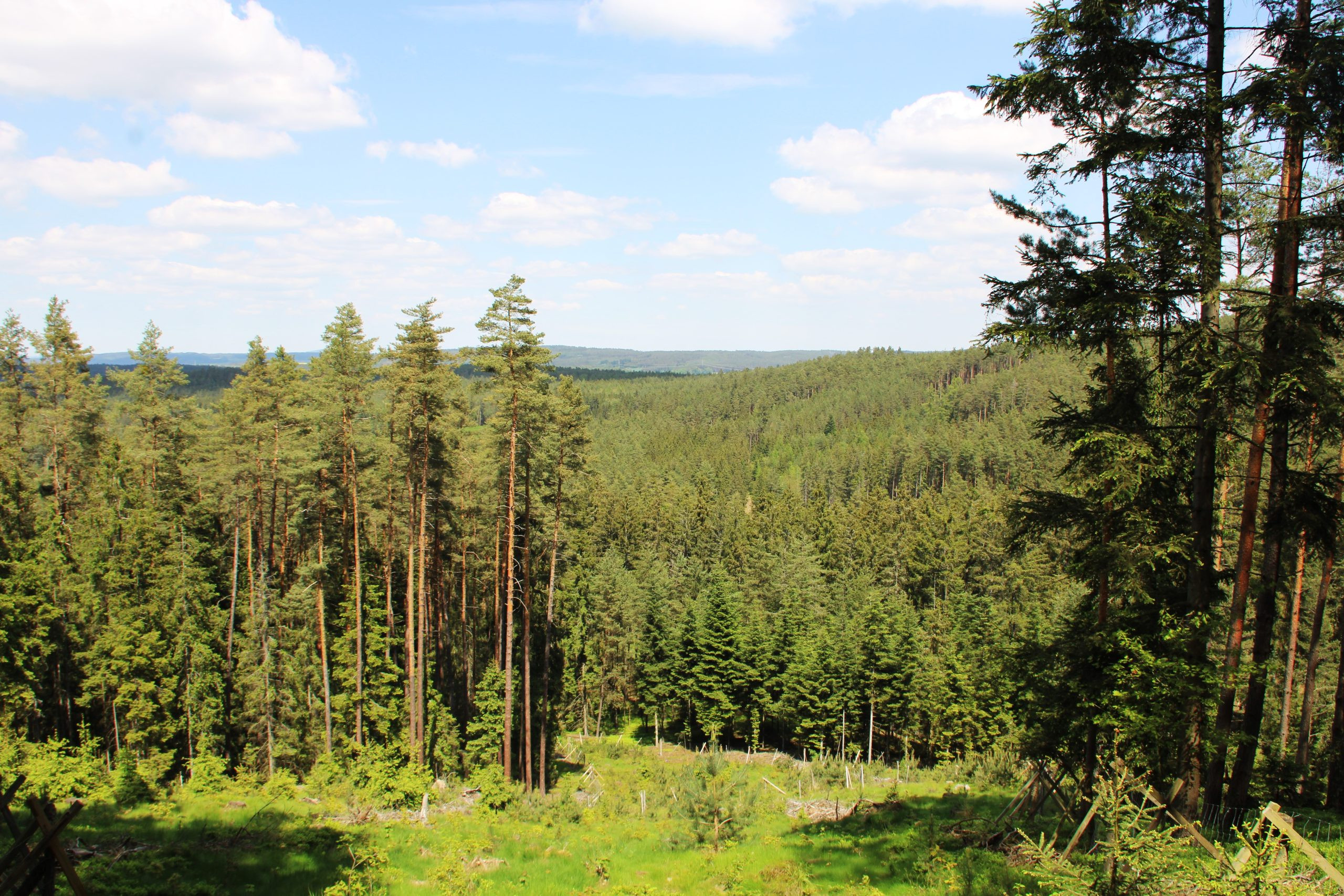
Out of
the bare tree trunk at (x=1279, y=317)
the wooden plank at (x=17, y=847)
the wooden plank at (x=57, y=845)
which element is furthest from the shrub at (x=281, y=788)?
the bare tree trunk at (x=1279, y=317)

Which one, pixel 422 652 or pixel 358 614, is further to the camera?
pixel 358 614

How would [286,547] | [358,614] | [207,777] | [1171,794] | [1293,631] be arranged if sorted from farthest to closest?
[286,547] < [358,614] < [207,777] < [1293,631] < [1171,794]

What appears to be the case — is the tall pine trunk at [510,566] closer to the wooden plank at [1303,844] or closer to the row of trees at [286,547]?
the row of trees at [286,547]

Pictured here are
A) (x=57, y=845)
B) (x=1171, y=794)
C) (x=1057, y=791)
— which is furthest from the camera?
(x=1057, y=791)

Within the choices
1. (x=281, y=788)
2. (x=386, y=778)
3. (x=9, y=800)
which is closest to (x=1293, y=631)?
(x=386, y=778)

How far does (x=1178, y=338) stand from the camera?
973cm

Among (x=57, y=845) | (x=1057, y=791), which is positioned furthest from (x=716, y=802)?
(x=57, y=845)

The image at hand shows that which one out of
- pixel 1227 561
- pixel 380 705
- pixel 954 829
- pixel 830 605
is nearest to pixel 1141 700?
pixel 954 829

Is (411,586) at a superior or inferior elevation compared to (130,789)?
superior

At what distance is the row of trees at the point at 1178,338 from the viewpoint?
352 inches

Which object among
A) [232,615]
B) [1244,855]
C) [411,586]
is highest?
[1244,855]

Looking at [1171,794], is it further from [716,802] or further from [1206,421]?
[716,802]

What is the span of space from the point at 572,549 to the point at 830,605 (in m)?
30.5

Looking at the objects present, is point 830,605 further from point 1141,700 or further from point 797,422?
point 797,422
